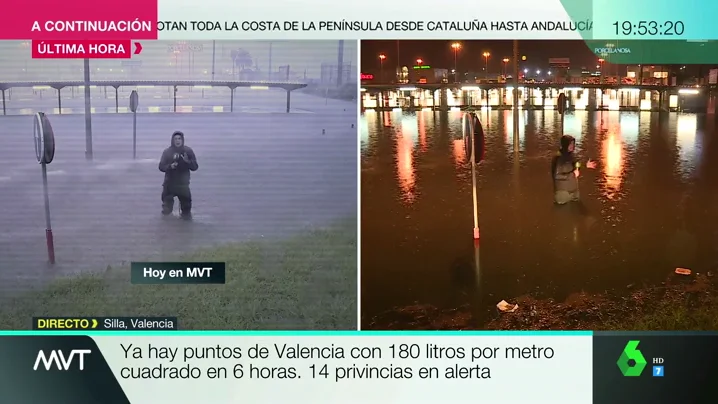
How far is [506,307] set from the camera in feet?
7.48

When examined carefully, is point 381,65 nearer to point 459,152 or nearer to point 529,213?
point 459,152

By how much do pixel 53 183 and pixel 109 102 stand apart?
344 millimetres

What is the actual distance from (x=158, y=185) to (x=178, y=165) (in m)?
0.10

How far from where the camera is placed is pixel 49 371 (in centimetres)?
223

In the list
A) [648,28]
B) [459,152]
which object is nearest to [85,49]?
[459,152]

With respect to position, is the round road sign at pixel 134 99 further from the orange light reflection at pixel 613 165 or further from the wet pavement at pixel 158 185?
the orange light reflection at pixel 613 165

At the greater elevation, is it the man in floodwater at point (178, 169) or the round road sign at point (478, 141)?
the round road sign at point (478, 141)

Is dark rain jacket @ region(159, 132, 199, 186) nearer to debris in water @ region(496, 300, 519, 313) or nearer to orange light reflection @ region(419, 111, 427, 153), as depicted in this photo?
orange light reflection @ region(419, 111, 427, 153)

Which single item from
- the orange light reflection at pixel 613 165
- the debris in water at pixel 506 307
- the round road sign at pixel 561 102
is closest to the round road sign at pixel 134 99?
the debris in water at pixel 506 307

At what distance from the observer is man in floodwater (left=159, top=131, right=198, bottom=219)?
87.8 inches

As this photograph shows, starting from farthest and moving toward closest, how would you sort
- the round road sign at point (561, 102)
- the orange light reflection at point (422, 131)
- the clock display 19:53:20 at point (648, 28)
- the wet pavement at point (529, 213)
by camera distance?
the round road sign at point (561, 102), the orange light reflection at point (422, 131), the wet pavement at point (529, 213), the clock display 19:53:20 at point (648, 28)

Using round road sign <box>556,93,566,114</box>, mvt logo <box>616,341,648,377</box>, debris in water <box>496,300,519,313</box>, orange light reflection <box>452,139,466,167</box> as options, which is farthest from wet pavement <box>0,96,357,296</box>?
mvt logo <box>616,341,648,377</box>

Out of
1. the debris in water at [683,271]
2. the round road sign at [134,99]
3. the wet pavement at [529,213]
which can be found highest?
the round road sign at [134,99]

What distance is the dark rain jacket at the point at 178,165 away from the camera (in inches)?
87.7
